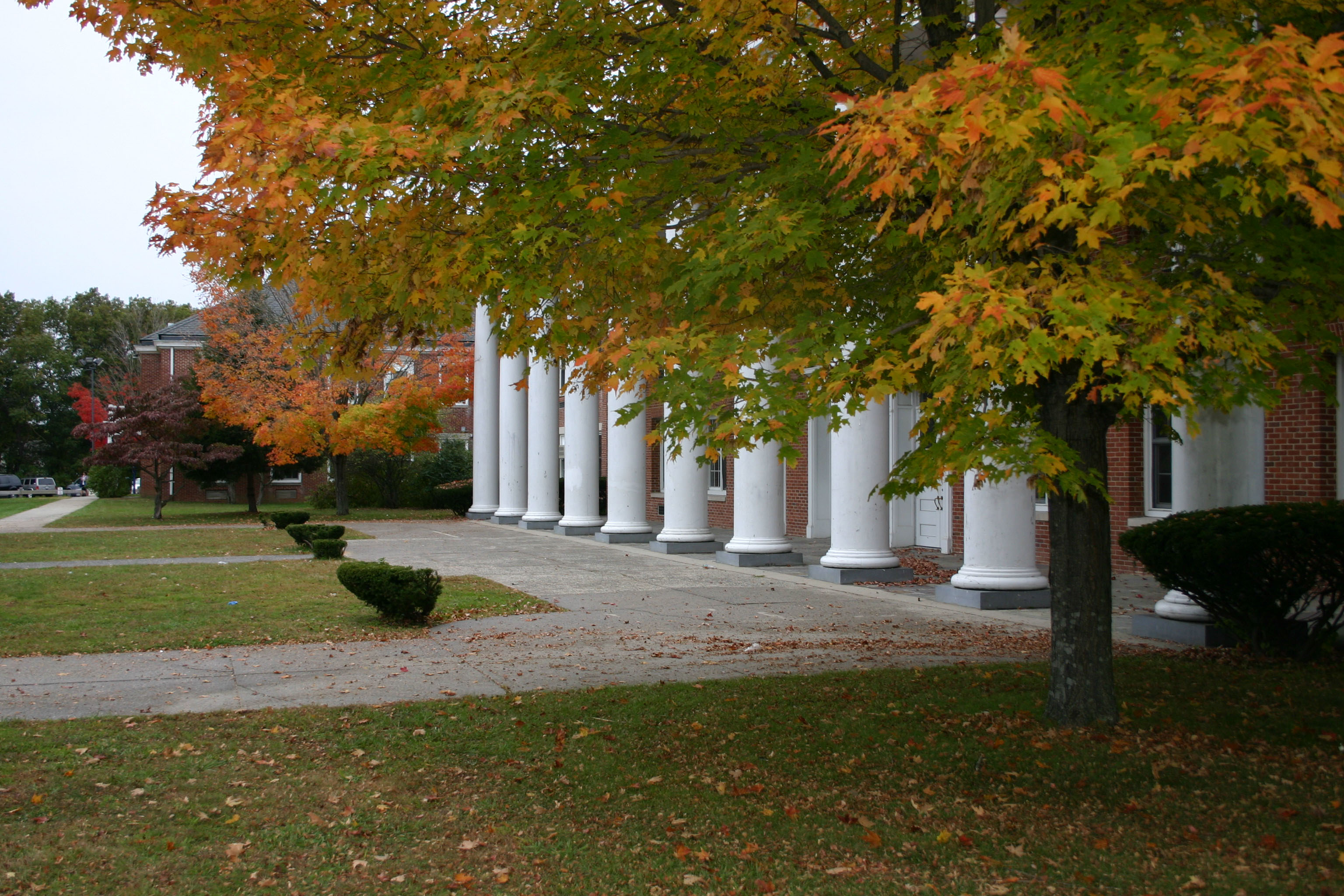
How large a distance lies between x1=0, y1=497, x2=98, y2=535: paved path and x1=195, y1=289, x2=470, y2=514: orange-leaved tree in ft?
18.6

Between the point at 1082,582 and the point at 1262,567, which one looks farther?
the point at 1262,567

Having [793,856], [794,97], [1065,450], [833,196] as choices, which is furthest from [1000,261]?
[793,856]

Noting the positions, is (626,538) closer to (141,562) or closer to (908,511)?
(908,511)

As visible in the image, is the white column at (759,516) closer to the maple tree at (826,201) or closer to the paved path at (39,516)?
the maple tree at (826,201)

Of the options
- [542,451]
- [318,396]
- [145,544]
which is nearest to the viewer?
[145,544]

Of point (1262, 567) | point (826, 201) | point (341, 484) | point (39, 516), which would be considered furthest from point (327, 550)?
point (39, 516)

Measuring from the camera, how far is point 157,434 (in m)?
30.9

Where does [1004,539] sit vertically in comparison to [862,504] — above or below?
below

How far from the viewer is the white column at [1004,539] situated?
11.8 m

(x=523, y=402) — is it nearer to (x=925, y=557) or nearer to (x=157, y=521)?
(x=157, y=521)

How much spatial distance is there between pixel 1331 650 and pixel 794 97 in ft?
19.3

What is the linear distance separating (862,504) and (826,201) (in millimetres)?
8749

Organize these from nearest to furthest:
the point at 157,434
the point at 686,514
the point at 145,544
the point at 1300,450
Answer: the point at 1300,450, the point at 686,514, the point at 145,544, the point at 157,434

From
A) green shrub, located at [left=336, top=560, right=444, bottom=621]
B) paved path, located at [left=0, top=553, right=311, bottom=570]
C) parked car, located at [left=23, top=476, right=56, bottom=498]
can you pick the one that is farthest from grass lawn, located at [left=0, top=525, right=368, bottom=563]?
parked car, located at [left=23, top=476, right=56, bottom=498]
